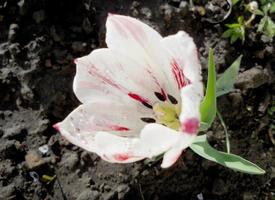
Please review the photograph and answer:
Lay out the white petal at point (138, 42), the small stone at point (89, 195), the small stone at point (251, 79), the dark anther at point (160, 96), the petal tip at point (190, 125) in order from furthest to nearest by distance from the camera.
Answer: the small stone at point (251, 79) < the small stone at point (89, 195) < the dark anther at point (160, 96) < the white petal at point (138, 42) < the petal tip at point (190, 125)

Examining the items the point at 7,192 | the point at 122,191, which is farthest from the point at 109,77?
the point at 7,192

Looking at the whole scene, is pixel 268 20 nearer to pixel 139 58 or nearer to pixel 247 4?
pixel 247 4

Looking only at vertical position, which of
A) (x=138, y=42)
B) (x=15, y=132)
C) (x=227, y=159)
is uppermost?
(x=138, y=42)

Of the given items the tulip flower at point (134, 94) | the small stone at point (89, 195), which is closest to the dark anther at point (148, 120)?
the tulip flower at point (134, 94)

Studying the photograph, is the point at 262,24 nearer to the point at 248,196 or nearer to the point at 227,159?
the point at 248,196

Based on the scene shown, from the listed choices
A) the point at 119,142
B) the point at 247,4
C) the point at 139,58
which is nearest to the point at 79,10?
the point at 247,4

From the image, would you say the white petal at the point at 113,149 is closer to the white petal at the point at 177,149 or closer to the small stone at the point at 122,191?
the white petal at the point at 177,149

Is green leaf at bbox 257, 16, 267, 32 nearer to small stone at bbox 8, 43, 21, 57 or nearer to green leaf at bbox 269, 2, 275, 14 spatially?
green leaf at bbox 269, 2, 275, 14

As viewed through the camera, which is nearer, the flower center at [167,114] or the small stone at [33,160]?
the flower center at [167,114]
